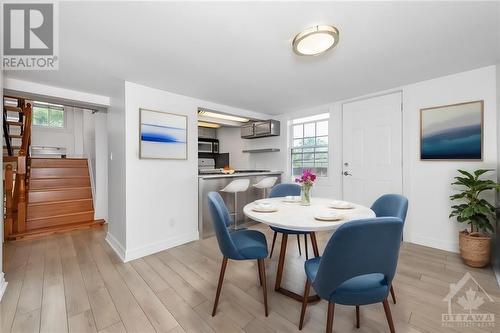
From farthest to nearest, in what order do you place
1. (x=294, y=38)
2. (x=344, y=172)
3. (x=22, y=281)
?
1. (x=344, y=172)
2. (x=22, y=281)
3. (x=294, y=38)

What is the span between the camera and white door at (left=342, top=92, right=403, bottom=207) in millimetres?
3166

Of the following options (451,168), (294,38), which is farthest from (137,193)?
(451,168)

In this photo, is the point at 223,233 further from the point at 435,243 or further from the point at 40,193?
the point at 40,193

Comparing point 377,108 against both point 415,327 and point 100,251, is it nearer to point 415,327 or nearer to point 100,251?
point 415,327

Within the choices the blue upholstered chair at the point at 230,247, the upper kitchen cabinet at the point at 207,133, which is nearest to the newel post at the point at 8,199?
the upper kitchen cabinet at the point at 207,133

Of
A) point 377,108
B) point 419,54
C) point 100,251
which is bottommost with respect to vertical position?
point 100,251

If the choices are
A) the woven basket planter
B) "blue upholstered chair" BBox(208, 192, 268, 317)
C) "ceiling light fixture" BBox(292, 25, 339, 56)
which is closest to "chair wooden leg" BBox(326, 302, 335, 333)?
"blue upholstered chair" BBox(208, 192, 268, 317)

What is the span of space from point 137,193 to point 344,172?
334 centimetres

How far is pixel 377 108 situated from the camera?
3322mm

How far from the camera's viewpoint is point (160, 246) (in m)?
2.93

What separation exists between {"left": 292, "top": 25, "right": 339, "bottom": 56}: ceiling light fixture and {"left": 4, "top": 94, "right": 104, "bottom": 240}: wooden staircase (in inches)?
177

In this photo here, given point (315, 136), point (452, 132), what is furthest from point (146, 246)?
point (452, 132)

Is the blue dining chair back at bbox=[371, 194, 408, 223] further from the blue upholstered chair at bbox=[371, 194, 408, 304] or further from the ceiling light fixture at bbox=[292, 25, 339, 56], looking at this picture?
the ceiling light fixture at bbox=[292, 25, 339, 56]

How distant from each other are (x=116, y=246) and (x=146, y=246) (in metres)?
0.49
